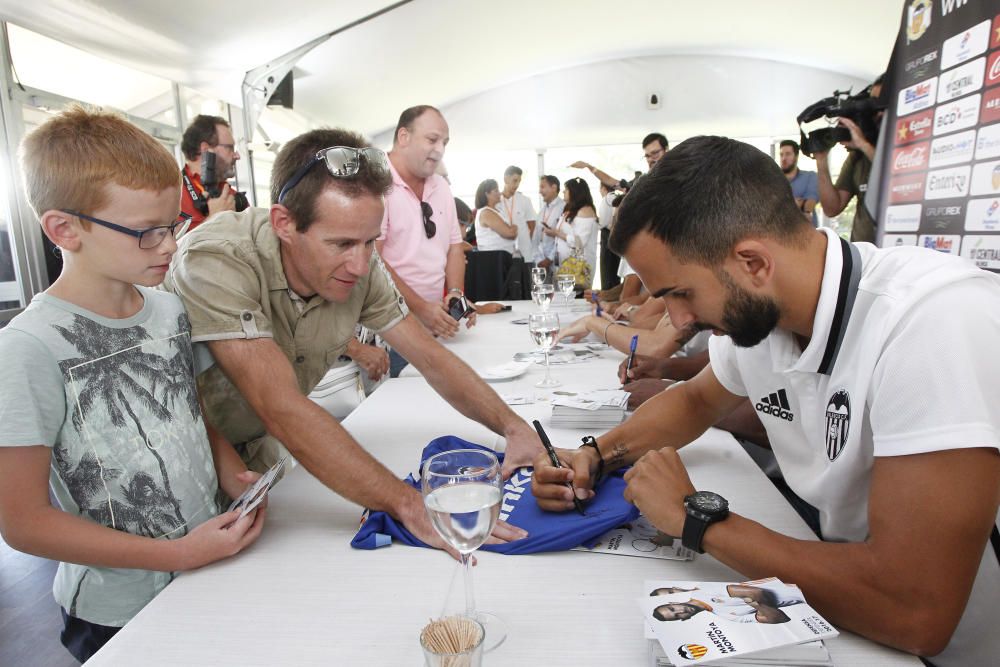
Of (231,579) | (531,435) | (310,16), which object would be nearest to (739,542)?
(531,435)

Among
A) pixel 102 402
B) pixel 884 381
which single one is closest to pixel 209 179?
pixel 102 402

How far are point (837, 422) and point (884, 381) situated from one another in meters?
0.14

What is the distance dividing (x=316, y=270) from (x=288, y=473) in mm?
465

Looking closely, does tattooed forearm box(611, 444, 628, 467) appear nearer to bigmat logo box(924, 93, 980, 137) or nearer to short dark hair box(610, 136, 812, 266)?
short dark hair box(610, 136, 812, 266)

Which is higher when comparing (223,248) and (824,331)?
(223,248)

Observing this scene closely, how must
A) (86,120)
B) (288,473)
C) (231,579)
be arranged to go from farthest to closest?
(288,473), (86,120), (231,579)

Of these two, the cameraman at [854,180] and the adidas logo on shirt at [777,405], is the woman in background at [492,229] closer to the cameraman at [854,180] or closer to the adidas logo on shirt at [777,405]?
the cameraman at [854,180]

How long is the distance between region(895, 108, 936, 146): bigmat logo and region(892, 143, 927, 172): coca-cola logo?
5 cm

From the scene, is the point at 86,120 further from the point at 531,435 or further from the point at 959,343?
the point at 959,343

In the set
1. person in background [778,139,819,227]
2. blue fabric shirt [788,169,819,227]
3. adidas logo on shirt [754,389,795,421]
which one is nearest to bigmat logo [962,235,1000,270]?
adidas logo on shirt [754,389,795,421]

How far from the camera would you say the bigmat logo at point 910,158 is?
338 cm

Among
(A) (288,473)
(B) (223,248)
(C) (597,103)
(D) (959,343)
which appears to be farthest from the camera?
(C) (597,103)

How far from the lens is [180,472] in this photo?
110 cm

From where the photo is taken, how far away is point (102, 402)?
39.2 inches
